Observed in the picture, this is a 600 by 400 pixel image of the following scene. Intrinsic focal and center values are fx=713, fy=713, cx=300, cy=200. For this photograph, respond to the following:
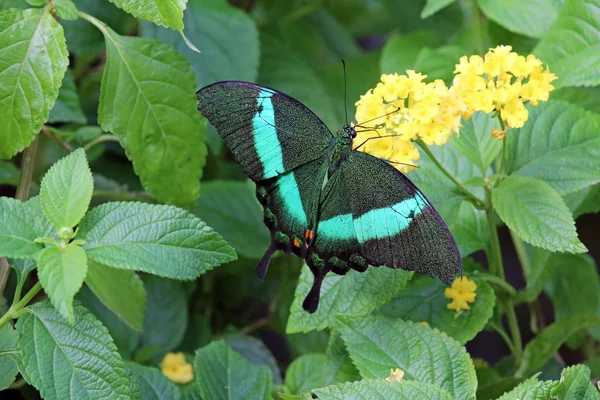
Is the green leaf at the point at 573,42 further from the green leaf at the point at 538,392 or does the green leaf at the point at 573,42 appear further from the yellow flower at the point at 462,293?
the green leaf at the point at 538,392

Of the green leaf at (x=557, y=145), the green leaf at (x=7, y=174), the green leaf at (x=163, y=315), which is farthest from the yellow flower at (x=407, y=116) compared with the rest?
the green leaf at (x=7, y=174)

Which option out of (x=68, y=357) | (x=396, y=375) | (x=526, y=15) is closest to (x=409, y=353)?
(x=396, y=375)

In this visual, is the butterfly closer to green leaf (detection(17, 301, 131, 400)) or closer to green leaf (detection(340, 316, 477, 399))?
green leaf (detection(340, 316, 477, 399))

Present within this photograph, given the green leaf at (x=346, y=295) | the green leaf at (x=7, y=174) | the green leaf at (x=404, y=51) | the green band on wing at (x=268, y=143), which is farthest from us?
the green leaf at (x=404, y=51)

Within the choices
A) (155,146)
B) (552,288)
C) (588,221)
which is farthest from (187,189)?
(588,221)

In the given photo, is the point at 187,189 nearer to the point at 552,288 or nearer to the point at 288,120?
the point at 288,120
